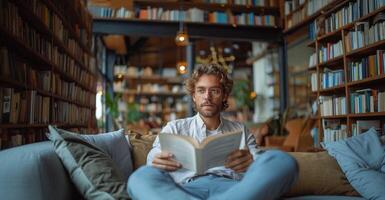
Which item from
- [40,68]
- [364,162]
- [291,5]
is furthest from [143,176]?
[291,5]

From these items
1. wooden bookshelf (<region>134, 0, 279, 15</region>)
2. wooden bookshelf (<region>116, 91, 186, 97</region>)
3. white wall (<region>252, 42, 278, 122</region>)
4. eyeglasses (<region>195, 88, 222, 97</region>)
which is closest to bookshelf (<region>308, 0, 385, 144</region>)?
wooden bookshelf (<region>134, 0, 279, 15</region>)

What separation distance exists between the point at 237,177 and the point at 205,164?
46cm

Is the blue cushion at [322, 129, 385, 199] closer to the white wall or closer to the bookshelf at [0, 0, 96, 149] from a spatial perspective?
the bookshelf at [0, 0, 96, 149]

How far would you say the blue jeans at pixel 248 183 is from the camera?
48.9 inches

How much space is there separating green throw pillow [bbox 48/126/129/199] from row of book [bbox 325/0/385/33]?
124 inches

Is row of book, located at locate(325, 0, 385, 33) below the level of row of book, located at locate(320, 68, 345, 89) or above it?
above

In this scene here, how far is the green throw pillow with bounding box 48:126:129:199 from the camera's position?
142 cm

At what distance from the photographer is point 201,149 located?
1.28 metres

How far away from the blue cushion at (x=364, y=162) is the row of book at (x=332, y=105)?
6.87 ft

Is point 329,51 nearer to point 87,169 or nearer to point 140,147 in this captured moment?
point 140,147

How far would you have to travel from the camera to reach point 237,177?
5.70 feet

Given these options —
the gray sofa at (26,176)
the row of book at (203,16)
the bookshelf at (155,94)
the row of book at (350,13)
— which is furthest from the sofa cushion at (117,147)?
the bookshelf at (155,94)

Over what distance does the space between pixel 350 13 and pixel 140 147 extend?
308 centimetres

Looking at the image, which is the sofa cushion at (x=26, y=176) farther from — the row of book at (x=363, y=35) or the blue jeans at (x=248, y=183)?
the row of book at (x=363, y=35)
